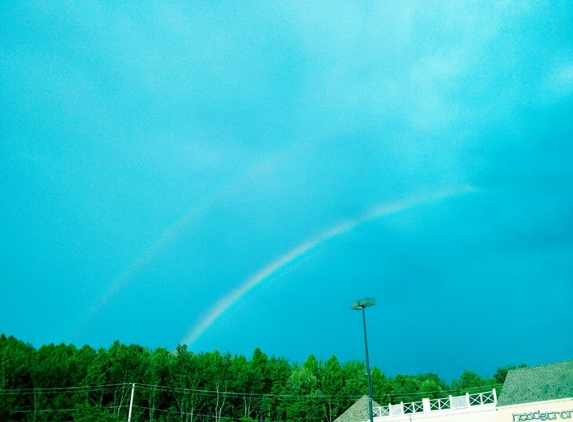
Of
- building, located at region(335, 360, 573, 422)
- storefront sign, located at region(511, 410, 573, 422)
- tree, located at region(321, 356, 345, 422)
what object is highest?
tree, located at region(321, 356, 345, 422)

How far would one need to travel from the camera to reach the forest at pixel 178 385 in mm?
73312

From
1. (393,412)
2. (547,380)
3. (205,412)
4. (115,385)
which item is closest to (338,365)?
(205,412)

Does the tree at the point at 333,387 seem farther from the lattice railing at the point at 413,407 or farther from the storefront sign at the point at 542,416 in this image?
the storefront sign at the point at 542,416

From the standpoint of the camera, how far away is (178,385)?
282 feet

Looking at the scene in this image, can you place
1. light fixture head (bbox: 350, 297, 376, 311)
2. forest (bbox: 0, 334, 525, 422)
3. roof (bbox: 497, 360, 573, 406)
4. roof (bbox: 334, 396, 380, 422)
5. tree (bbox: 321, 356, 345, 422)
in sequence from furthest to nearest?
tree (bbox: 321, 356, 345, 422), forest (bbox: 0, 334, 525, 422), roof (bbox: 334, 396, 380, 422), roof (bbox: 497, 360, 573, 406), light fixture head (bbox: 350, 297, 376, 311)

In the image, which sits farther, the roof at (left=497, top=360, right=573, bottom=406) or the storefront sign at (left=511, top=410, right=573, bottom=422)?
the roof at (left=497, top=360, right=573, bottom=406)

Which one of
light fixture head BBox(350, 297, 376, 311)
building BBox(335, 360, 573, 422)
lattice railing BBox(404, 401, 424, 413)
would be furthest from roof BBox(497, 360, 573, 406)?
light fixture head BBox(350, 297, 376, 311)

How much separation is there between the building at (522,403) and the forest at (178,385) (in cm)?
2986

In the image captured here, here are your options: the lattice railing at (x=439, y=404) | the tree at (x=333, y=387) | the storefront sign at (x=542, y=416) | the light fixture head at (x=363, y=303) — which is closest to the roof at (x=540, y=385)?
the storefront sign at (x=542, y=416)

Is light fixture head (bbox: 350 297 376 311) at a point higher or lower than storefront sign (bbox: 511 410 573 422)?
higher

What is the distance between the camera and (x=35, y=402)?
7206cm

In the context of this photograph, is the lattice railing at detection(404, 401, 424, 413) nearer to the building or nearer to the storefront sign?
the building

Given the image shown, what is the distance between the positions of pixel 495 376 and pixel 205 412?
7412 cm

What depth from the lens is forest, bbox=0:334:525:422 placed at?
73.3 metres
